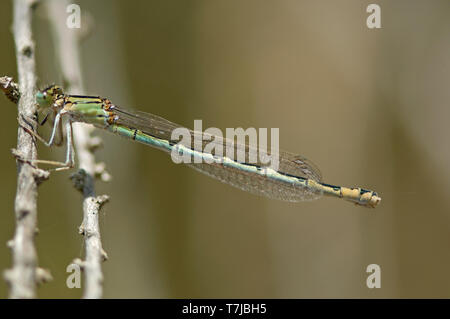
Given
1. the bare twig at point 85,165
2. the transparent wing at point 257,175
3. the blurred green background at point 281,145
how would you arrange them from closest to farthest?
the bare twig at point 85,165 < the transparent wing at point 257,175 < the blurred green background at point 281,145

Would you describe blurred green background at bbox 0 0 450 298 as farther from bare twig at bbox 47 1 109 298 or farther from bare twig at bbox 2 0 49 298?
bare twig at bbox 2 0 49 298

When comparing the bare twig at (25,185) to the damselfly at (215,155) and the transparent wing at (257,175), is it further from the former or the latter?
the transparent wing at (257,175)

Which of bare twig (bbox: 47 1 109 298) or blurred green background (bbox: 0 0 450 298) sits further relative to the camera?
blurred green background (bbox: 0 0 450 298)

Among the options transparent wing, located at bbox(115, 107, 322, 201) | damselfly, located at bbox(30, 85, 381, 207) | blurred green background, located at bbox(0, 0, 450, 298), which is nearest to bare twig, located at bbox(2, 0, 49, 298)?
damselfly, located at bbox(30, 85, 381, 207)

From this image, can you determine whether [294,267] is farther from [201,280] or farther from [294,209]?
[201,280]

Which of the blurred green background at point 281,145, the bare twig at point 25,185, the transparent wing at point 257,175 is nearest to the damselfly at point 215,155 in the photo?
the transparent wing at point 257,175

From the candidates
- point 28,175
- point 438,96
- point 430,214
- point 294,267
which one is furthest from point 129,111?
point 430,214
